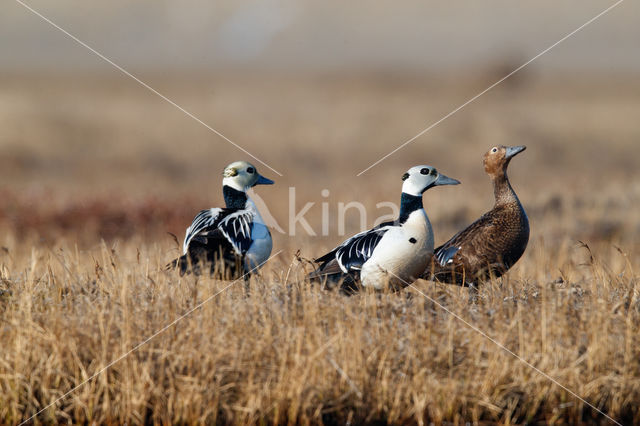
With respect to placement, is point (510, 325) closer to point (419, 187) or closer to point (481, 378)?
point (481, 378)

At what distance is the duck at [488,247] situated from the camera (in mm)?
6539

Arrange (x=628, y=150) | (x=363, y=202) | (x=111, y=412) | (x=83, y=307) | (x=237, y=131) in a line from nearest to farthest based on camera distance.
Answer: (x=111, y=412)
(x=83, y=307)
(x=363, y=202)
(x=628, y=150)
(x=237, y=131)

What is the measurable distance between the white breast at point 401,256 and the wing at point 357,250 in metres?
0.07

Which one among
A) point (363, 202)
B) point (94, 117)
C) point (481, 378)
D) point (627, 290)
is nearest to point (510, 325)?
point (481, 378)

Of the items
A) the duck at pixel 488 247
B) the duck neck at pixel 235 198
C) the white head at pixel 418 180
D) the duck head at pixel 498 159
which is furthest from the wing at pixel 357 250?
the duck head at pixel 498 159

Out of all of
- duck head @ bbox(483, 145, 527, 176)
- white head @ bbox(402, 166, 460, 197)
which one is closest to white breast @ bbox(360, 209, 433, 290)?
white head @ bbox(402, 166, 460, 197)

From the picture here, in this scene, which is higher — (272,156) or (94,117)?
(94,117)

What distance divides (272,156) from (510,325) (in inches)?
842

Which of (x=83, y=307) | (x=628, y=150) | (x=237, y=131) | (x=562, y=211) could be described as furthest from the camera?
(x=237, y=131)

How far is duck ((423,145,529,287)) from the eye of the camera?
654 cm

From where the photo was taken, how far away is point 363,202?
15836 millimetres

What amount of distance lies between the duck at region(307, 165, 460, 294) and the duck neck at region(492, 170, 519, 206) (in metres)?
0.61

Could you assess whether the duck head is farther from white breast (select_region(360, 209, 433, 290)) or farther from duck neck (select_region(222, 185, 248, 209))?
duck neck (select_region(222, 185, 248, 209))

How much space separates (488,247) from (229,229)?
7.04ft
